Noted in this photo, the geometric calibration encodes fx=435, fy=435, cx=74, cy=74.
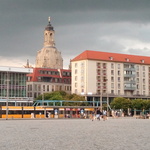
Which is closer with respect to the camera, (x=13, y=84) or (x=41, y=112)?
(x=41, y=112)

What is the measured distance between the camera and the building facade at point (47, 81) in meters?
157

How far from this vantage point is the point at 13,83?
4948 inches

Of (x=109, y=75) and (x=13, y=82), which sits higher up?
(x=109, y=75)

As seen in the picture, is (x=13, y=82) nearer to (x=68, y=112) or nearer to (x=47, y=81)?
(x=47, y=81)

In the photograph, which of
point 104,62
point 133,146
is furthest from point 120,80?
point 133,146

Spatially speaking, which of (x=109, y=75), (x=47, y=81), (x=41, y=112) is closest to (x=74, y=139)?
(x=41, y=112)

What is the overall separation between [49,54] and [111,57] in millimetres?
39225

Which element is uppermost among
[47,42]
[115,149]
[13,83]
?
[47,42]

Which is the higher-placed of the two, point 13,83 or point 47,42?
point 47,42

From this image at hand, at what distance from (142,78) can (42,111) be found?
75620 mm

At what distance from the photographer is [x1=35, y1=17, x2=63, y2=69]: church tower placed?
602ft

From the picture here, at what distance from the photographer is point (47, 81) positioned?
161m

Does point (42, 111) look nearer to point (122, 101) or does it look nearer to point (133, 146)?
point (122, 101)

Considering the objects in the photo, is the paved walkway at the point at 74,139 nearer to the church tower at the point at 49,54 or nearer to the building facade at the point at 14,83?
the building facade at the point at 14,83
